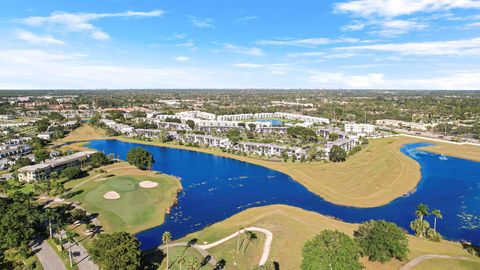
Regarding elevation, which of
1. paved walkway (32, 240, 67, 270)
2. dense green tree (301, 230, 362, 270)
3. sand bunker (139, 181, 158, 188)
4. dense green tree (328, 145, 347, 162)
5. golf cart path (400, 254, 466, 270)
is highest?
dense green tree (301, 230, 362, 270)

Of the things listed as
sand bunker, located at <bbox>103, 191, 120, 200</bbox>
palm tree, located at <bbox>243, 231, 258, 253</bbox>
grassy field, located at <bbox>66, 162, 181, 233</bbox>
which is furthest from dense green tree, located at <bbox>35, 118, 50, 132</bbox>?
palm tree, located at <bbox>243, 231, 258, 253</bbox>

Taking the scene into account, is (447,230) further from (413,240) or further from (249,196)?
(249,196)

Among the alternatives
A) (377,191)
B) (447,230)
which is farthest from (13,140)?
(447,230)

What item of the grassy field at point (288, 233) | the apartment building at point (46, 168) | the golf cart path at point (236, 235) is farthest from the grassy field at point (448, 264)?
the apartment building at point (46, 168)

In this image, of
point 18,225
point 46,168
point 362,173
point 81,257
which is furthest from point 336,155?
point 18,225

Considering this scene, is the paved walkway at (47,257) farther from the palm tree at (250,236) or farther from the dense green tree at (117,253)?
the palm tree at (250,236)

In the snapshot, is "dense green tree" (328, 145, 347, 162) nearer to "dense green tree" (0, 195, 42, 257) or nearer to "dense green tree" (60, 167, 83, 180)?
"dense green tree" (60, 167, 83, 180)
